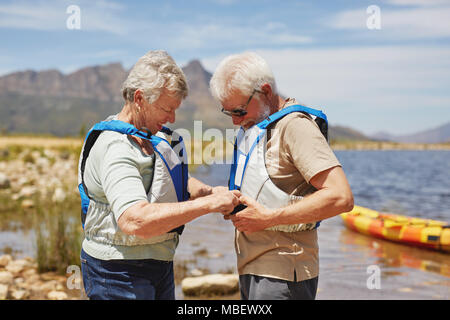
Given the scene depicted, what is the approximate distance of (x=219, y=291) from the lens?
7.46 m

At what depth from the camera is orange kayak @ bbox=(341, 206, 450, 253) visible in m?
11.9

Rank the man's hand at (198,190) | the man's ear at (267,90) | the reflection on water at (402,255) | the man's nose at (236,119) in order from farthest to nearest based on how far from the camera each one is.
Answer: the reflection on water at (402,255)
the man's hand at (198,190)
the man's nose at (236,119)
the man's ear at (267,90)

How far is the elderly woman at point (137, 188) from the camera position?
2443mm

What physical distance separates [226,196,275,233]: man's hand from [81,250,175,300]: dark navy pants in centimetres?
54

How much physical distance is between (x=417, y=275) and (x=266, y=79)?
856cm

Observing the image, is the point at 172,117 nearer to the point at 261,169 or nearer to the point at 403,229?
the point at 261,169

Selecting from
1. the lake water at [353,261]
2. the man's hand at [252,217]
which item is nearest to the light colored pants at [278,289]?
the man's hand at [252,217]

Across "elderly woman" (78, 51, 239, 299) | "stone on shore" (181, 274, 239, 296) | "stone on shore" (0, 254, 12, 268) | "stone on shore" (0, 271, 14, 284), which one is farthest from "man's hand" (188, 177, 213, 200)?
"stone on shore" (0, 254, 12, 268)

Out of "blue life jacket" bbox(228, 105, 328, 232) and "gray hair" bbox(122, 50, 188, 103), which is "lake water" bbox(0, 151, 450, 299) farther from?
"gray hair" bbox(122, 50, 188, 103)

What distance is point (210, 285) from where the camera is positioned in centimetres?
742

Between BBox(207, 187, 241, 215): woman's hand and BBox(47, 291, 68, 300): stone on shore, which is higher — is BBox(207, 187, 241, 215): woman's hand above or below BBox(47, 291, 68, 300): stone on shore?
above

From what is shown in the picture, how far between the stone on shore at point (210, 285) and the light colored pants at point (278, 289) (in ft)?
15.8

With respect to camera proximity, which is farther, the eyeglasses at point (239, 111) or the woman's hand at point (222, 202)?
the eyeglasses at point (239, 111)

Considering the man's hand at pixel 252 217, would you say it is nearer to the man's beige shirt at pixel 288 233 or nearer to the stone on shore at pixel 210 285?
the man's beige shirt at pixel 288 233
